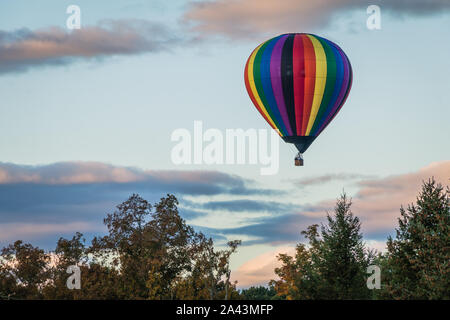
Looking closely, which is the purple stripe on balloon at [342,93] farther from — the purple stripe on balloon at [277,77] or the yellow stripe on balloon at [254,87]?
the yellow stripe on balloon at [254,87]

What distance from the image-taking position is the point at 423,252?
55188 millimetres

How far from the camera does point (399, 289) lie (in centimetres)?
5481

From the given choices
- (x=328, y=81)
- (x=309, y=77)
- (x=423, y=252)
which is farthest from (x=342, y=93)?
(x=423, y=252)

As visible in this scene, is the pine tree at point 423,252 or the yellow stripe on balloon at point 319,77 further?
the yellow stripe on balloon at point 319,77

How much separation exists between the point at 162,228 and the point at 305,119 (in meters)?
23.4

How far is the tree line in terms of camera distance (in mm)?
56281

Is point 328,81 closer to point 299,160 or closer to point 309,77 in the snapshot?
point 309,77

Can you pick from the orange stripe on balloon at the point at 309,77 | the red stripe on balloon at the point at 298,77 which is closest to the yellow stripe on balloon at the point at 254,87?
the red stripe on balloon at the point at 298,77

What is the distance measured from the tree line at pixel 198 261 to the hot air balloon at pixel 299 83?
8.78m

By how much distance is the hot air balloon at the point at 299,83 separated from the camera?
227 ft

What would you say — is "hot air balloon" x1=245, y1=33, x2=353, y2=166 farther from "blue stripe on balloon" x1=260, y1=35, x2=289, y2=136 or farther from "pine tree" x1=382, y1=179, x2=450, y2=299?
"pine tree" x1=382, y1=179, x2=450, y2=299
